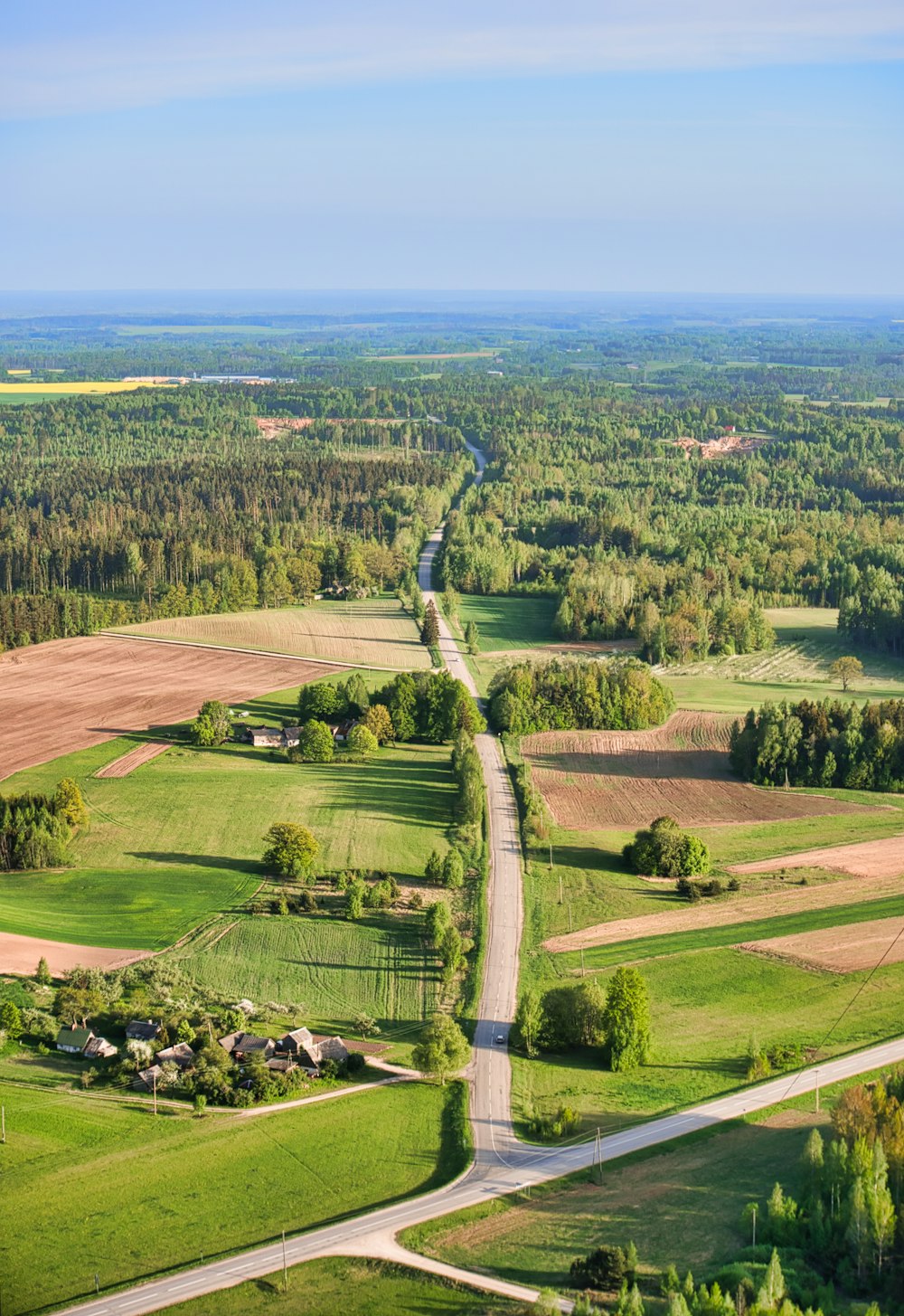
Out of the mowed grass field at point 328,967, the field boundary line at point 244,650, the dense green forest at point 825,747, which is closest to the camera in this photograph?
the mowed grass field at point 328,967

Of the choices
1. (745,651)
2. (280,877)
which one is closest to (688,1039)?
(280,877)

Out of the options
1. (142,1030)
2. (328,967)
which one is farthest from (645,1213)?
(328,967)

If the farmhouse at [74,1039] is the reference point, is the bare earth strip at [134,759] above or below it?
above

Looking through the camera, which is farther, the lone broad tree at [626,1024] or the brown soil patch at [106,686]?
the brown soil patch at [106,686]

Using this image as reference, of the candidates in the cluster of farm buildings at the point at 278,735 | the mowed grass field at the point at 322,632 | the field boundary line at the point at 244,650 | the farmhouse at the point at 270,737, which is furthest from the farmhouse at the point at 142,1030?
the mowed grass field at the point at 322,632

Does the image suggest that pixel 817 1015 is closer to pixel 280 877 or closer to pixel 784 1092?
pixel 784 1092

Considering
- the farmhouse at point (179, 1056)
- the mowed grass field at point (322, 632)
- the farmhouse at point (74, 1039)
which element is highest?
the mowed grass field at point (322, 632)

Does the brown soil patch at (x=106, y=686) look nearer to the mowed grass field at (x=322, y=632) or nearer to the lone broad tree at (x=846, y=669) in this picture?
the mowed grass field at (x=322, y=632)
